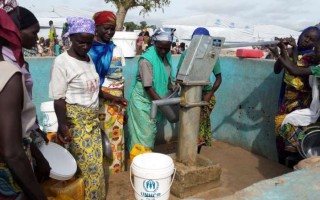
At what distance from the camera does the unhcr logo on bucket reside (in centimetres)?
197

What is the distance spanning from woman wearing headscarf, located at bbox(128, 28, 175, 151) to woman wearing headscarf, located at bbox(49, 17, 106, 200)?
0.90 m

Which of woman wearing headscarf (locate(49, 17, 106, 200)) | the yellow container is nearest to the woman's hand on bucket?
woman wearing headscarf (locate(49, 17, 106, 200))

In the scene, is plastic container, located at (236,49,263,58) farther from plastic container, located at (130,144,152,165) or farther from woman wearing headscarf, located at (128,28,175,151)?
plastic container, located at (130,144,152,165)

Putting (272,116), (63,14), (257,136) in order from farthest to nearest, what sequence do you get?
(63,14) → (257,136) → (272,116)

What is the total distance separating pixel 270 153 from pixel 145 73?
200 cm

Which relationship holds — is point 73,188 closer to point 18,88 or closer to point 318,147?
point 18,88

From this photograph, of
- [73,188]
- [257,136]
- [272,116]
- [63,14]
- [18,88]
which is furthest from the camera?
[63,14]

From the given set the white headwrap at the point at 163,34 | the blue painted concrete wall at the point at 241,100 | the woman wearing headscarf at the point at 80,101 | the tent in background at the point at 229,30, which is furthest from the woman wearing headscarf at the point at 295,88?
the tent in background at the point at 229,30

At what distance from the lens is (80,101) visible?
7.61ft

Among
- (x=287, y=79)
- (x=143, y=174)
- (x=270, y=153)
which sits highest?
(x=287, y=79)

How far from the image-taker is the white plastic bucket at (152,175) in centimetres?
195

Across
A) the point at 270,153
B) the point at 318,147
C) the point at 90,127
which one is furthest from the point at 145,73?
the point at 270,153

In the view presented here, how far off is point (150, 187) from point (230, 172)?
6.63 ft

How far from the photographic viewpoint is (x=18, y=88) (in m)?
1.17
